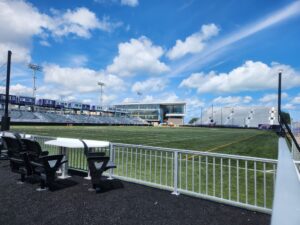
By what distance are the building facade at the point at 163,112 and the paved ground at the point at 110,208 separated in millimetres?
107410

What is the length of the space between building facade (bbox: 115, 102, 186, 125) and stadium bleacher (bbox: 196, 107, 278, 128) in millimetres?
10379

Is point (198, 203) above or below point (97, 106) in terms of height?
below

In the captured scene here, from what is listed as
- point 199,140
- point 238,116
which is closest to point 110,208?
point 199,140

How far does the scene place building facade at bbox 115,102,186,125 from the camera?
113 m

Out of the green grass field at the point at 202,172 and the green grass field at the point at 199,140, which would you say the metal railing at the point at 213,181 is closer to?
the green grass field at the point at 202,172

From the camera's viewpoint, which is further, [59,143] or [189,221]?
Result: [59,143]

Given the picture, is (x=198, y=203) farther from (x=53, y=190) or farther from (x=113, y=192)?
(x=53, y=190)

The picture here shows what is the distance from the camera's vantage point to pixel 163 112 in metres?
116

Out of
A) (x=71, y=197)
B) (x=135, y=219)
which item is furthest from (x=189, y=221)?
(x=71, y=197)

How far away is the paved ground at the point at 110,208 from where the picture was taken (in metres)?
3.64

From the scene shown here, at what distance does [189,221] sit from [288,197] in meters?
2.82

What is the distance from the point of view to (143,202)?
4.46 meters

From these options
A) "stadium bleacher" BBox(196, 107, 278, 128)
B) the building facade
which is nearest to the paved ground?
"stadium bleacher" BBox(196, 107, 278, 128)

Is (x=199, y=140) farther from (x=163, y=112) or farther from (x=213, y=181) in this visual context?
(x=163, y=112)
